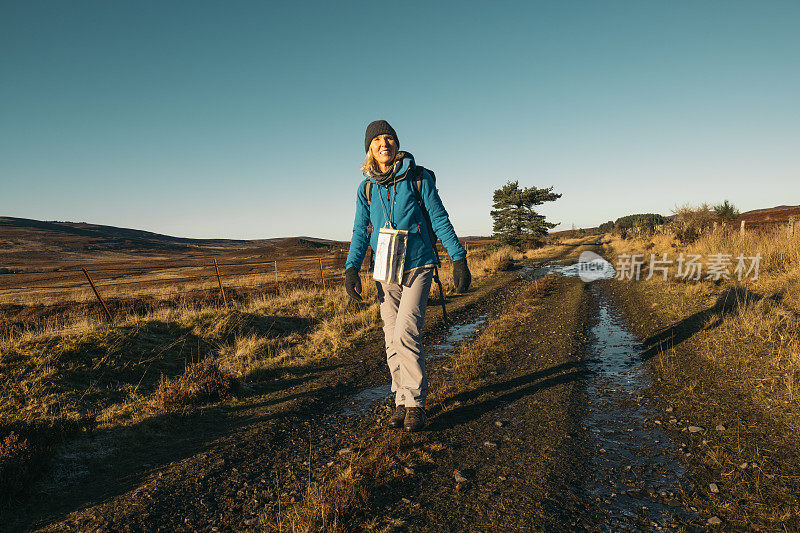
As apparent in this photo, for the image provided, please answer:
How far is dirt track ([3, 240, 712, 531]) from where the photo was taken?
7.13 ft

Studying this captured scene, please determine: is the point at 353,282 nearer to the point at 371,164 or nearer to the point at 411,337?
the point at 411,337

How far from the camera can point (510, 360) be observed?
17.4ft

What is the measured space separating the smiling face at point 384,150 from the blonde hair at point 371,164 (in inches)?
1.8

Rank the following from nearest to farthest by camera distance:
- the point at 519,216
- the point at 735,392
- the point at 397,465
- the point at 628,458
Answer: the point at 397,465 < the point at 628,458 < the point at 735,392 < the point at 519,216

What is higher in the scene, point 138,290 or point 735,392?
point 735,392

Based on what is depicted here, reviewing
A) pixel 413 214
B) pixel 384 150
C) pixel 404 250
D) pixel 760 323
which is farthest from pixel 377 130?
pixel 760 323

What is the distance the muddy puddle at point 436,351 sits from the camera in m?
4.07

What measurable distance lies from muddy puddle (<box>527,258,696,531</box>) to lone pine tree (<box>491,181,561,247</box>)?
3059 centimetres

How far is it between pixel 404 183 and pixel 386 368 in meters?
3.14

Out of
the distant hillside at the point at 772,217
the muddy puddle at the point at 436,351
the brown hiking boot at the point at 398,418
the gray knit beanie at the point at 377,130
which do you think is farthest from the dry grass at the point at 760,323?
the distant hillside at the point at 772,217

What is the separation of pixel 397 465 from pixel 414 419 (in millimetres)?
570

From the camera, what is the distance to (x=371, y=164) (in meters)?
3.43

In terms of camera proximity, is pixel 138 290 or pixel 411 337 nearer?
pixel 411 337

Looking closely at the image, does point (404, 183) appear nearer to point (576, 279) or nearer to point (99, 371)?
point (99, 371)
